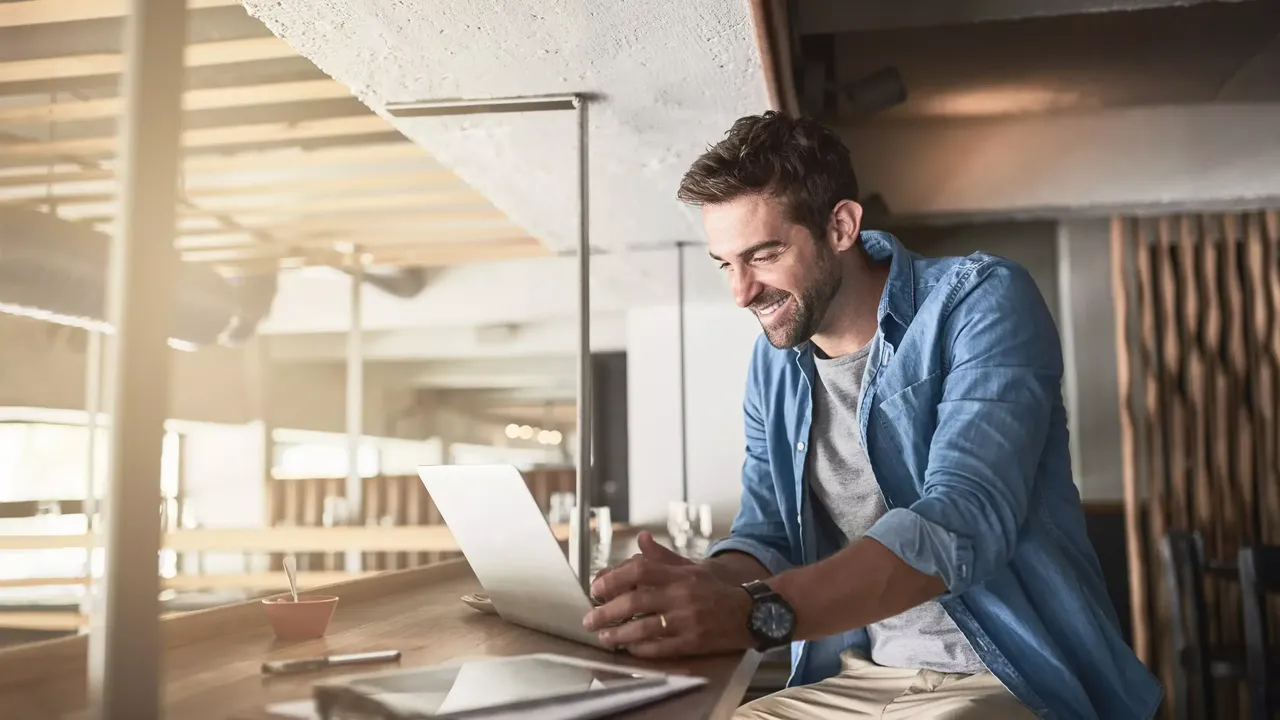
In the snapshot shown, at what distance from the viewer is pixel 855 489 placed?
167 centimetres

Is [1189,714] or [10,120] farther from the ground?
[10,120]

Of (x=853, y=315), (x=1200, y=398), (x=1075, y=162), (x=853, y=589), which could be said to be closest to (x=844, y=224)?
(x=853, y=315)

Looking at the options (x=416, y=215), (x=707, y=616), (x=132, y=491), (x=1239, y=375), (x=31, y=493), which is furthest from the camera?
(x=31, y=493)

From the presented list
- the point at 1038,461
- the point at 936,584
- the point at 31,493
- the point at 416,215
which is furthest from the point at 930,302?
the point at 31,493

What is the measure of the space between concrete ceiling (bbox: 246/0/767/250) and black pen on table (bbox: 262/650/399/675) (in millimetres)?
1045

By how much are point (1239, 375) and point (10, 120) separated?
208 inches

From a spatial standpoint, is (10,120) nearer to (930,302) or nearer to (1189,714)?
(930,302)

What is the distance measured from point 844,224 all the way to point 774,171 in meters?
0.17

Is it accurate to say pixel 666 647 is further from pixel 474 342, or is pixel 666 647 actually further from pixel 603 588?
pixel 474 342

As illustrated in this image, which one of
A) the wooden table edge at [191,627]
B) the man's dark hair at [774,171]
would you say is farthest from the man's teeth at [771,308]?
the wooden table edge at [191,627]

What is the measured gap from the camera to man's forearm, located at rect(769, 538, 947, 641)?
3.84 feet

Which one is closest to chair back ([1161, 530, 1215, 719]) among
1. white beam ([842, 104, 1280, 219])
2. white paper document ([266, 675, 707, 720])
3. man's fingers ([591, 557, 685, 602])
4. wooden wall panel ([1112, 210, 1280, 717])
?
wooden wall panel ([1112, 210, 1280, 717])

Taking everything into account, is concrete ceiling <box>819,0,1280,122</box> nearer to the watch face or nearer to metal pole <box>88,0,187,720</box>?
the watch face

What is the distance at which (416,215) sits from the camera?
4.95 metres
